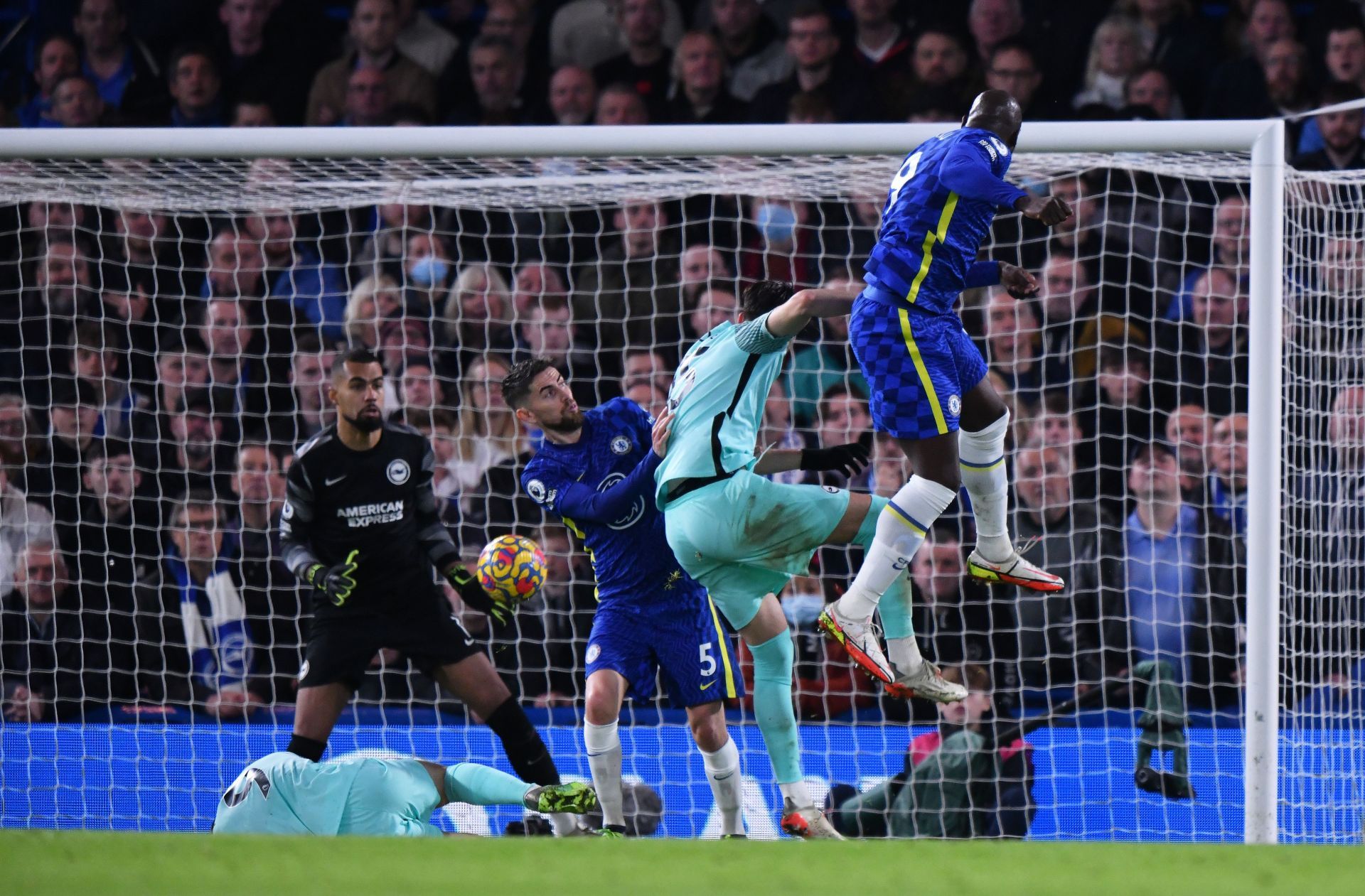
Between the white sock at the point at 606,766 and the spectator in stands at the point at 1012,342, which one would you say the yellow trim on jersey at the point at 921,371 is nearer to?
the white sock at the point at 606,766

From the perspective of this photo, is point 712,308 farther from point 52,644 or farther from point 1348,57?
point 1348,57

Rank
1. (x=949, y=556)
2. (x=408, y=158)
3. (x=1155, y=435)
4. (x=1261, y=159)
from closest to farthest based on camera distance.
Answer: (x=1261, y=159)
(x=408, y=158)
(x=949, y=556)
(x=1155, y=435)

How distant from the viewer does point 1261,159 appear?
613 cm

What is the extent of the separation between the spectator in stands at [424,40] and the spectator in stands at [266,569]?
9.67 ft

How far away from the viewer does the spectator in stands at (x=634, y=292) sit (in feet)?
28.0

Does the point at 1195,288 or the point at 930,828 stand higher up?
the point at 1195,288

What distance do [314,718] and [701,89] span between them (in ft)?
15.0

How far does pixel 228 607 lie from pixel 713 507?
3.18 meters

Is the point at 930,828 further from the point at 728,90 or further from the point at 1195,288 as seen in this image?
the point at 728,90

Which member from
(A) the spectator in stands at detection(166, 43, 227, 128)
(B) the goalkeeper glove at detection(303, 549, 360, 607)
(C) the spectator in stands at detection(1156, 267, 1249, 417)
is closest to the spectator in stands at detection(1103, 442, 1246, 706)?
(C) the spectator in stands at detection(1156, 267, 1249, 417)

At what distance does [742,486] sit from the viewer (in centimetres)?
576

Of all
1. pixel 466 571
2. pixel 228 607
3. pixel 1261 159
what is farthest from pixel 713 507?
pixel 228 607

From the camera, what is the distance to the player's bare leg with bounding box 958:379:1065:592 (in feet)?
18.3

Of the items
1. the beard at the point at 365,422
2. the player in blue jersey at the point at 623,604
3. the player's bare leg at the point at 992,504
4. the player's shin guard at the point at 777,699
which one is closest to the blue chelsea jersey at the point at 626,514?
the player in blue jersey at the point at 623,604
